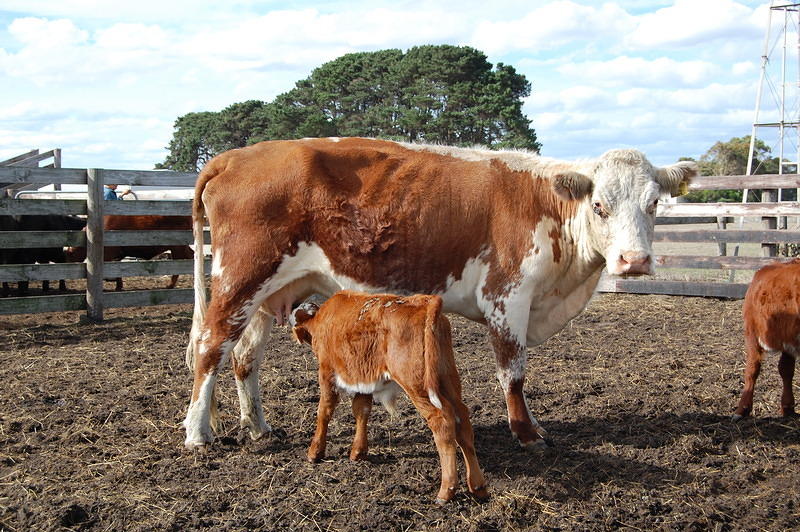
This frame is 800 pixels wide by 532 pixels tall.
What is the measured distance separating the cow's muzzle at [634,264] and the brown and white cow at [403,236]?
15 millimetres

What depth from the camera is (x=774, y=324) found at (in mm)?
5562

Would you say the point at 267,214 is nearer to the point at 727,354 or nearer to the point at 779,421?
the point at 779,421

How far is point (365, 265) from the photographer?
535 centimetres

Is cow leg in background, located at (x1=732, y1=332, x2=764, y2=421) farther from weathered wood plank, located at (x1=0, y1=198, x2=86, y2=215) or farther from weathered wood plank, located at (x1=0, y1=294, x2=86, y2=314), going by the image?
weathered wood plank, located at (x1=0, y1=198, x2=86, y2=215)

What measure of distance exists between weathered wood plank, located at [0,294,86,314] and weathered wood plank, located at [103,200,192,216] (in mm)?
1352

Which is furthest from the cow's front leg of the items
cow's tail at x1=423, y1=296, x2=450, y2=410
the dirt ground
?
cow's tail at x1=423, y1=296, x2=450, y2=410

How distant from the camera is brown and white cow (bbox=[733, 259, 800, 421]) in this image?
549cm

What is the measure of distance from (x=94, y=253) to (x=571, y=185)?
749 cm

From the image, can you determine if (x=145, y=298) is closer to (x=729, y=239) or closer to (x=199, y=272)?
(x=199, y=272)

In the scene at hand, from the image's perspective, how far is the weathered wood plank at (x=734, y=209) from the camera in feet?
40.1

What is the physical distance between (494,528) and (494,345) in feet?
5.49

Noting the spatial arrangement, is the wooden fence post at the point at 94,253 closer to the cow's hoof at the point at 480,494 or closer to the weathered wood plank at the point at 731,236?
the cow's hoof at the point at 480,494

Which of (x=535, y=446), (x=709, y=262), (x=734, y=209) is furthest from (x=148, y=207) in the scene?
(x=734, y=209)

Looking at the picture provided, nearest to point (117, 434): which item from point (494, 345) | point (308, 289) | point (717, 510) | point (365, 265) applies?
point (308, 289)
